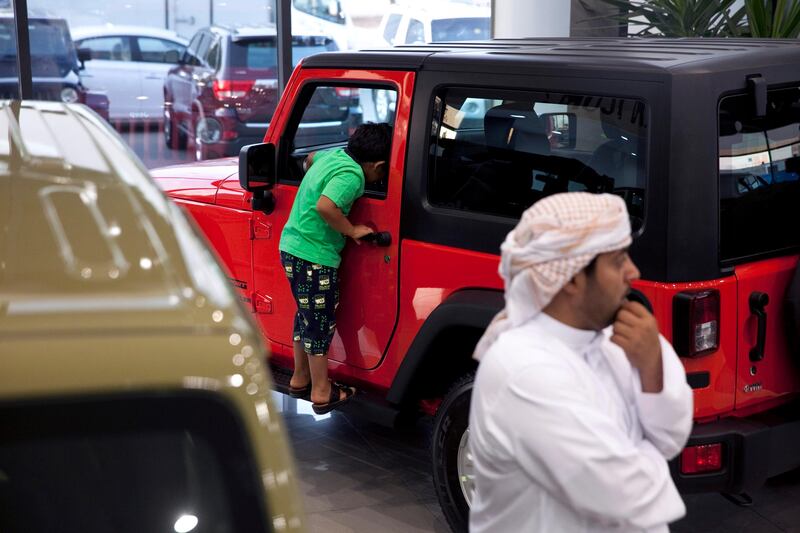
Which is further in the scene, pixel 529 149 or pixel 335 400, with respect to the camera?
pixel 335 400

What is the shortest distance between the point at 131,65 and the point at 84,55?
396 mm

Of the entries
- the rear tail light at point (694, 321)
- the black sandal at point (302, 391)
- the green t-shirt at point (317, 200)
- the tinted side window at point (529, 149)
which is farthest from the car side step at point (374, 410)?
the rear tail light at point (694, 321)

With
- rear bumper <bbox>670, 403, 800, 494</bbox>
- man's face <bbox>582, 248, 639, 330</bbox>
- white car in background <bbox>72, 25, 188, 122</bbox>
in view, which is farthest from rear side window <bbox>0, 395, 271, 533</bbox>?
white car in background <bbox>72, 25, 188, 122</bbox>

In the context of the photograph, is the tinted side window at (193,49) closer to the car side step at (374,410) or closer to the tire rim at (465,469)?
the car side step at (374,410)

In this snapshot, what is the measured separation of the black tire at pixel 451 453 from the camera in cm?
346

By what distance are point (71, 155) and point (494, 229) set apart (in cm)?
212

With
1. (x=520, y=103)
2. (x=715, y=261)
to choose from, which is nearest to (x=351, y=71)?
A: (x=520, y=103)

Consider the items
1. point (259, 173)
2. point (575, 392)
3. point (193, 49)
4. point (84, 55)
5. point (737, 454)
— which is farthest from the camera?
point (193, 49)

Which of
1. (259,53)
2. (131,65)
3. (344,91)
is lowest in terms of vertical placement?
(344,91)

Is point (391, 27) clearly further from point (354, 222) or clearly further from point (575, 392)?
point (575, 392)

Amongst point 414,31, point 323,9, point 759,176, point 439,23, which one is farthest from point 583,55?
point 439,23

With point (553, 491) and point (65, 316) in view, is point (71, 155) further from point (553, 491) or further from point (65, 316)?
point (553, 491)

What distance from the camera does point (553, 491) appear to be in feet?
5.46

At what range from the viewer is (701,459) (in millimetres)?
3082
